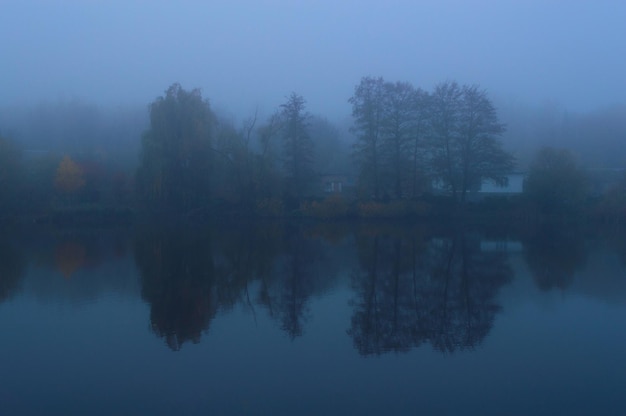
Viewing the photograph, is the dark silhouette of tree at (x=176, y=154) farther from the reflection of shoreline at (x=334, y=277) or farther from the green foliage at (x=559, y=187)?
the green foliage at (x=559, y=187)

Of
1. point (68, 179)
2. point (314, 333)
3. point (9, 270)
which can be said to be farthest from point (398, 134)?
point (314, 333)

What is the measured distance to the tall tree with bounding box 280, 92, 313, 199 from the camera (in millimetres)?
43062

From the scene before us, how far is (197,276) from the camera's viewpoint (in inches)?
700

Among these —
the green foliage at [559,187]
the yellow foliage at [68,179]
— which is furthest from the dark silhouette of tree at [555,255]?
the yellow foliage at [68,179]

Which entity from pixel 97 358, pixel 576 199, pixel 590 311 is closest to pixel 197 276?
pixel 97 358

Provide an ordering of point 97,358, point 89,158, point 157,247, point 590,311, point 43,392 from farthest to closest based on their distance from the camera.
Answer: point 89,158, point 157,247, point 590,311, point 97,358, point 43,392

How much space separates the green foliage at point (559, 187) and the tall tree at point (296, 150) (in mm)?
14630

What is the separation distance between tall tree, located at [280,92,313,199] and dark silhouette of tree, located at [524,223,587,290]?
640 inches

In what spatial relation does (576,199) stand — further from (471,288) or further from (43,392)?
(43,392)

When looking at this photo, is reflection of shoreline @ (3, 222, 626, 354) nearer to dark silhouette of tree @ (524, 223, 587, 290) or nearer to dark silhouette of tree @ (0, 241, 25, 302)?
dark silhouette of tree @ (524, 223, 587, 290)

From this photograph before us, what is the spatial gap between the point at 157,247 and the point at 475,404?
18.3m

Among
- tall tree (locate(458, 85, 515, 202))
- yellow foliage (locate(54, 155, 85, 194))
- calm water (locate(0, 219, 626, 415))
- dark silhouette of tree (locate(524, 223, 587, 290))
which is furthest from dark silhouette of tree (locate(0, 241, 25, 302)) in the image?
tall tree (locate(458, 85, 515, 202))

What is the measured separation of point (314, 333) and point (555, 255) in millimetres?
13368

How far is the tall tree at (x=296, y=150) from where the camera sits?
43062 mm
